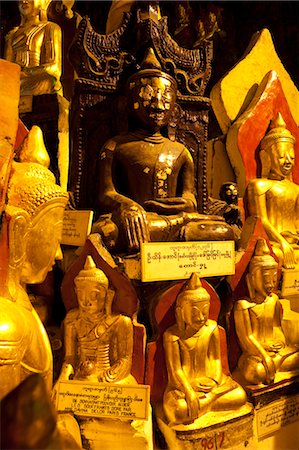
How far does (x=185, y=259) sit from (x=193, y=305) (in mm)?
191

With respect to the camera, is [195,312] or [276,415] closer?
[195,312]

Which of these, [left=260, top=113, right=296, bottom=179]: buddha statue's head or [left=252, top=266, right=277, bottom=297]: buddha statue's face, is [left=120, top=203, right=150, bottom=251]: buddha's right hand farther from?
[left=260, top=113, right=296, bottom=179]: buddha statue's head

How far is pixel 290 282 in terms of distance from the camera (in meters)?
2.40

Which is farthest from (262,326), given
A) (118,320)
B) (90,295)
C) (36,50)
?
(36,50)

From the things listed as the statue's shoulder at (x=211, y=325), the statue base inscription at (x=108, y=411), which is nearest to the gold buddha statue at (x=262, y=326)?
the statue's shoulder at (x=211, y=325)

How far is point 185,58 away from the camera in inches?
102

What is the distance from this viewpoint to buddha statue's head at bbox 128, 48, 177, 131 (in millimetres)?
2338

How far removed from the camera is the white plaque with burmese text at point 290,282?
2.38 m

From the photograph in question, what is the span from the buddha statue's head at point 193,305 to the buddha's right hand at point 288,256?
0.76 meters

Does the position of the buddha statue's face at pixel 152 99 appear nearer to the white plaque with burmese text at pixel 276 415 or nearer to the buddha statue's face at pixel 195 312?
the buddha statue's face at pixel 195 312

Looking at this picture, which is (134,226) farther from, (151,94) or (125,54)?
A: (125,54)

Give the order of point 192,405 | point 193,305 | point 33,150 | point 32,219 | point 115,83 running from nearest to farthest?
point 32,219, point 33,150, point 192,405, point 193,305, point 115,83

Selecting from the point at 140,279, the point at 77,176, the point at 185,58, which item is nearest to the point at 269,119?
the point at 185,58

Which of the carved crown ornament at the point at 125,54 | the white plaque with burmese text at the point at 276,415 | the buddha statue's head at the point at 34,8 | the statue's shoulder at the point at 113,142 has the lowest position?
the white plaque with burmese text at the point at 276,415
